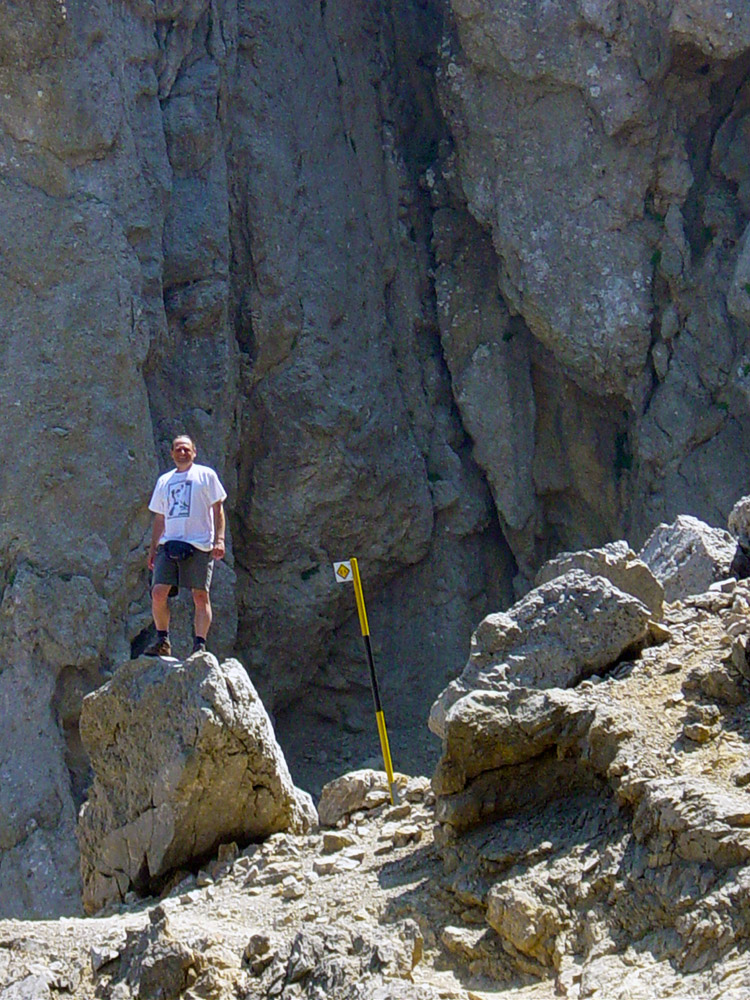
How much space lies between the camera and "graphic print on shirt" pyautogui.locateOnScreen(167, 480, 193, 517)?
6.91 m

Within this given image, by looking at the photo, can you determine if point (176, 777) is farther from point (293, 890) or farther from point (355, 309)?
point (355, 309)

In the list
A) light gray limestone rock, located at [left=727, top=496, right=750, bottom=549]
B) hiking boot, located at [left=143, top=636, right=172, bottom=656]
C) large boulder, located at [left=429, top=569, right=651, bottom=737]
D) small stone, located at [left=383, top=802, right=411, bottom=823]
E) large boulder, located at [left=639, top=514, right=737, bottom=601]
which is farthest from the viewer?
large boulder, located at [left=639, top=514, right=737, bottom=601]

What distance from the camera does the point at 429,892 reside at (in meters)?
5.02

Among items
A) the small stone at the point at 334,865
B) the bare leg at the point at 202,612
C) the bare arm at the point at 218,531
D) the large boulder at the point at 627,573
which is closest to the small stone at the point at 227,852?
the small stone at the point at 334,865

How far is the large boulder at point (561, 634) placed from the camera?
5.78 meters

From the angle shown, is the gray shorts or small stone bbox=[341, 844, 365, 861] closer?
small stone bbox=[341, 844, 365, 861]

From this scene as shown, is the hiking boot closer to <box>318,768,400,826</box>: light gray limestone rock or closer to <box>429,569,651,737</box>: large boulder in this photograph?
<box>318,768,400,826</box>: light gray limestone rock

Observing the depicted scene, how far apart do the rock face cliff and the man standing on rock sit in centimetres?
548

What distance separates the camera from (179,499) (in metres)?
6.95

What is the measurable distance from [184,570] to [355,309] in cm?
964

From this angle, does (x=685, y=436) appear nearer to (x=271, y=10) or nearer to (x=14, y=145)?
(x=271, y=10)

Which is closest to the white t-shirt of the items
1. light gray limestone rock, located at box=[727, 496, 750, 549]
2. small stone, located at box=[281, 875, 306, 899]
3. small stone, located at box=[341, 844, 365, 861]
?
small stone, located at box=[341, 844, 365, 861]

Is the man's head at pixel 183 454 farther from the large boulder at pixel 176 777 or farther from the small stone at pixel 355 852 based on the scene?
the small stone at pixel 355 852

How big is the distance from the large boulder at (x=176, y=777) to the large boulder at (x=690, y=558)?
9.48 feet
